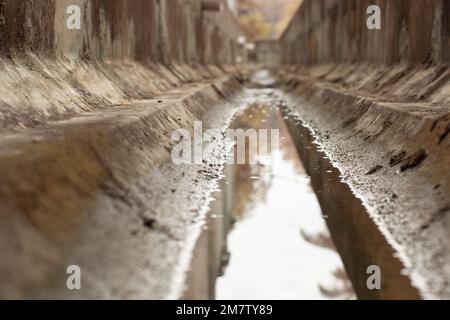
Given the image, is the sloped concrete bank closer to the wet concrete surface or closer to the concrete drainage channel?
the concrete drainage channel

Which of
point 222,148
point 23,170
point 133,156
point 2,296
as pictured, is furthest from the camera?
point 222,148

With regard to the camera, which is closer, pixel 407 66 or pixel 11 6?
pixel 11 6

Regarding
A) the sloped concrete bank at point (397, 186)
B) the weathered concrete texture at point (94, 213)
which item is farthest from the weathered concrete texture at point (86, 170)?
the sloped concrete bank at point (397, 186)

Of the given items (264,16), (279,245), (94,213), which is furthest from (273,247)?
(264,16)

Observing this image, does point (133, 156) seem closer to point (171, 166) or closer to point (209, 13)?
point (171, 166)

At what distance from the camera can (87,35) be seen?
7082 mm

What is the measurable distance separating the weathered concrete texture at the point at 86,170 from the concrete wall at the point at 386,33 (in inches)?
111

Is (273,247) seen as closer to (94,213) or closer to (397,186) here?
(94,213)

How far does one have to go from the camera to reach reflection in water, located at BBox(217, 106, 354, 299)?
2.83 meters

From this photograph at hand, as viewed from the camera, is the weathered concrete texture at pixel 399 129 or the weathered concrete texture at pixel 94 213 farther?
the weathered concrete texture at pixel 399 129

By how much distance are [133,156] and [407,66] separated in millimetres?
5296

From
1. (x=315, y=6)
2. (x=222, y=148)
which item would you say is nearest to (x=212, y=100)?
(x=222, y=148)

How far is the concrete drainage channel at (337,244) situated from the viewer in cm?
279

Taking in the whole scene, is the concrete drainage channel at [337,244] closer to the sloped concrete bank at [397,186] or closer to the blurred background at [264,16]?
the sloped concrete bank at [397,186]
